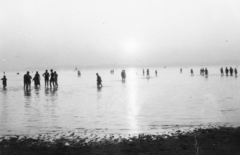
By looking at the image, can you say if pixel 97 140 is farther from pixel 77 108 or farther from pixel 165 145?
pixel 77 108

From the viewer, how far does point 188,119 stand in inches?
484

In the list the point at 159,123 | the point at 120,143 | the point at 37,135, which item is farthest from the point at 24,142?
the point at 159,123

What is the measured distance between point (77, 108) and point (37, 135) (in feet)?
21.1

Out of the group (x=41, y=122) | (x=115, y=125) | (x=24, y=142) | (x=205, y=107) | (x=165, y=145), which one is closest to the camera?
(x=165, y=145)

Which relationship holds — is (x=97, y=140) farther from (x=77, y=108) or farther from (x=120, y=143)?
(x=77, y=108)

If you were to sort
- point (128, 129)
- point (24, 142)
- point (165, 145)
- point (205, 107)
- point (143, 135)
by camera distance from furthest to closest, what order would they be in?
point (205, 107)
point (128, 129)
point (143, 135)
point (24, 142)
point (165, 145)

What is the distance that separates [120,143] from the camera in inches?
327

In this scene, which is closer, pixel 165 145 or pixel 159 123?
pixel 165 145

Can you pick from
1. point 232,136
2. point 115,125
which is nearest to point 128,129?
point 115,125

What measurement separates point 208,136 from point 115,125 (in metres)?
3.75

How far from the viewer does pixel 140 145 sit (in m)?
8.04

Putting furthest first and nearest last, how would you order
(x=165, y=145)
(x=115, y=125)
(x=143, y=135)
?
(x=115, y=125) → (x=143, y=135) → (x=165, y=145)

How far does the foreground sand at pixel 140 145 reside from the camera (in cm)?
747

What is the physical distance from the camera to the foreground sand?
7.47 meters
